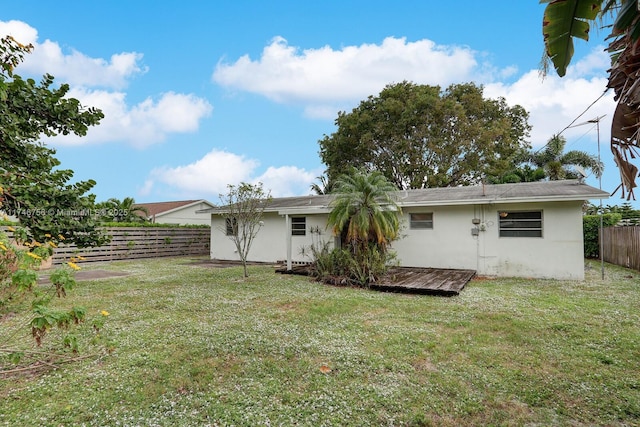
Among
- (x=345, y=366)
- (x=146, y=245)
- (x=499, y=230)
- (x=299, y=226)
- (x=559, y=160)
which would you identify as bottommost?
(x=345, y=366)

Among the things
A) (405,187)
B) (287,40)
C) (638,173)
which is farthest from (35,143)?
(405,187)

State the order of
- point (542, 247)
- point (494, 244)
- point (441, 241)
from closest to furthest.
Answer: point (542, 247), point (494, 244), point (441, 241)

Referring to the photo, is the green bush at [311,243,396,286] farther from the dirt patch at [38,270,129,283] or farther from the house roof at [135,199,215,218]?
the house roof at [135,199,215,218]

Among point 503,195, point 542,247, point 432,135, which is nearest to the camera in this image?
point 542,247

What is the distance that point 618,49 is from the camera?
8.09 ft

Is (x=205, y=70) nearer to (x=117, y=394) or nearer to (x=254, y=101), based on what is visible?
(x=254, y=101)

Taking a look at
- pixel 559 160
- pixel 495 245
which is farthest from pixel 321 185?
pixel 495 245

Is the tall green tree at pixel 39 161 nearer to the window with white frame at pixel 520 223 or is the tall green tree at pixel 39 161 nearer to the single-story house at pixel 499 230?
the single-story house at pixel 499 230

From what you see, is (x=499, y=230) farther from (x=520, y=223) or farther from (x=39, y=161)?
Result: (x=39, y=161)

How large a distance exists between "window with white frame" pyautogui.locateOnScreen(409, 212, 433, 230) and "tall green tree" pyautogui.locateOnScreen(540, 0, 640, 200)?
847 centimetres

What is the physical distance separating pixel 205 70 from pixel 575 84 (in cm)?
1052

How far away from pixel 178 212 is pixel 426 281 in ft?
78.1

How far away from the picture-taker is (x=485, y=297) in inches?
277

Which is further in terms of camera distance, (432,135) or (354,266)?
(432,135)
